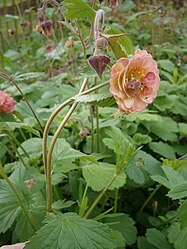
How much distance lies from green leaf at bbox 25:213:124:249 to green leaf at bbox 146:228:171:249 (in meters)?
0.29

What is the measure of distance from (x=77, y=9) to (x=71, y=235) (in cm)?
47

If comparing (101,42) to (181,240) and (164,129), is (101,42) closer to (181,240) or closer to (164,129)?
(181,240)

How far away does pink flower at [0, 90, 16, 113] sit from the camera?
3.68 feet

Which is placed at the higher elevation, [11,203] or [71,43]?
[71,43]

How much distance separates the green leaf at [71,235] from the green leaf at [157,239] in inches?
11.3

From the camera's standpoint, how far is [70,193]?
1234 millimetres

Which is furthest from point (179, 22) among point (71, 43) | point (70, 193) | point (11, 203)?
point (11, 203)

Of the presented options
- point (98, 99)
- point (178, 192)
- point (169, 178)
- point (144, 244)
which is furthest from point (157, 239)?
point (98, 99)

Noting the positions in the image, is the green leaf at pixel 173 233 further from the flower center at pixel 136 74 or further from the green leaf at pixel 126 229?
the flower center at pixel 136 74

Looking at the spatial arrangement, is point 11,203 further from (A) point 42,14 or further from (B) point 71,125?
(A) point 42,14

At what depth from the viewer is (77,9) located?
891 millimetres

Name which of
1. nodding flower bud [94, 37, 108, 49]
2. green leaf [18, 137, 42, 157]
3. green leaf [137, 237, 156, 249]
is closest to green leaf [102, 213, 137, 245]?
green leaf [137, 237, 156, 249]

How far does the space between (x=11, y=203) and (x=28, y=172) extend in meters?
0.12

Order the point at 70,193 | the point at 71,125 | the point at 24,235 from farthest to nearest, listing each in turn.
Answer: the point at 71,125 < the point at 70,193 < the point at 24,235
